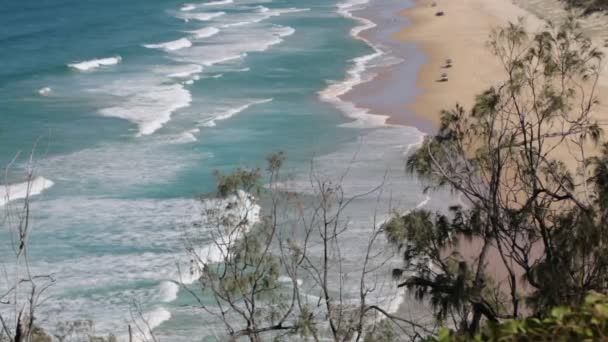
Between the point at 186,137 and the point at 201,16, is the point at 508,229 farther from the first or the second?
the point at 201,16

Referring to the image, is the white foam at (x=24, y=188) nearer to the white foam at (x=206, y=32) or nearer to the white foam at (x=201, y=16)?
the white foam at (x=206, y=32)

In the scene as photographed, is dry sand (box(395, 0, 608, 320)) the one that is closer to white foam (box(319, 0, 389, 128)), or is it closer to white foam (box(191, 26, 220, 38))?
white foam (box(319, 0, 389, 128))

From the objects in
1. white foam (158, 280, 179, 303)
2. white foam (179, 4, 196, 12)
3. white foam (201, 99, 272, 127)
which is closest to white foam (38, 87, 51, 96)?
white foam (201, 99, 272, 127)

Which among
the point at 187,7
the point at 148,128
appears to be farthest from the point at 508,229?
Answer: the point at 187,7

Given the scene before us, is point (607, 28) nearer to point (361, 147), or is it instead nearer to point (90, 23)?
point (361, 147)

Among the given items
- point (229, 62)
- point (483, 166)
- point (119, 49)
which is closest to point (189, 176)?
point (483, 166)

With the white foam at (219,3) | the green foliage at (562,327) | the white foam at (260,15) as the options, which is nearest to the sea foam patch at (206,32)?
the white foam at (260,15)
